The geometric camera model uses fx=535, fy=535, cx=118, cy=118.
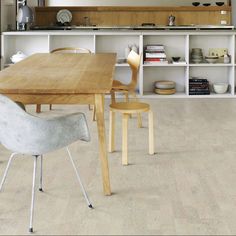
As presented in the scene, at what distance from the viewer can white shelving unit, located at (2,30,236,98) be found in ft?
25.6

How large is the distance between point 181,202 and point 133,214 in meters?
0.37

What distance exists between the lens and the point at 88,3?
34.7 feet

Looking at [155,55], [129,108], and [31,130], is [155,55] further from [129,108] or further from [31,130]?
[31,130]

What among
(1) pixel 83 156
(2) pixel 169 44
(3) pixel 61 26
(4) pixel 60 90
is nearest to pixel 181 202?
(4) pixel 60 90

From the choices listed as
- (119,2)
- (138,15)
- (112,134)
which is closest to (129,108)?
(112,134)

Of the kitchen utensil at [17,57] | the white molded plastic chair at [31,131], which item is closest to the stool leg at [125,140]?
the white molded plastic chair at [31,131]

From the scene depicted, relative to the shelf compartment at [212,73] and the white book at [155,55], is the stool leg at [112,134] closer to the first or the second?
the white book at [155,55]

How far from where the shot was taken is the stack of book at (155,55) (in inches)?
307

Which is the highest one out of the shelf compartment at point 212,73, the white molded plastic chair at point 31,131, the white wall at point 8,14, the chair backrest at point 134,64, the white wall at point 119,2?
the white wall at point 119,2

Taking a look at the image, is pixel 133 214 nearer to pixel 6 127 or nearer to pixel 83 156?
pixel 6 127

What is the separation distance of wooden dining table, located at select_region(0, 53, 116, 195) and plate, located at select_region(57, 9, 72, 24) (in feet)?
16.3

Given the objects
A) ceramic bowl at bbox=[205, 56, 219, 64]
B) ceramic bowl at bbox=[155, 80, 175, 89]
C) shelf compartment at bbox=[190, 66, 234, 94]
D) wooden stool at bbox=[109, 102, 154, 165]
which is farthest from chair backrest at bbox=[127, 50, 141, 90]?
shelf compartment at bbox=[190, 66, 234, 94]

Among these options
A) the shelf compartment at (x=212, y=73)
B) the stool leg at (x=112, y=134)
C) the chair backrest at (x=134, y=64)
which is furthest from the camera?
the shelf compartment at (x=212, y=73)

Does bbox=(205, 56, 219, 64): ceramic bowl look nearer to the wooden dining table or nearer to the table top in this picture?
the table top
